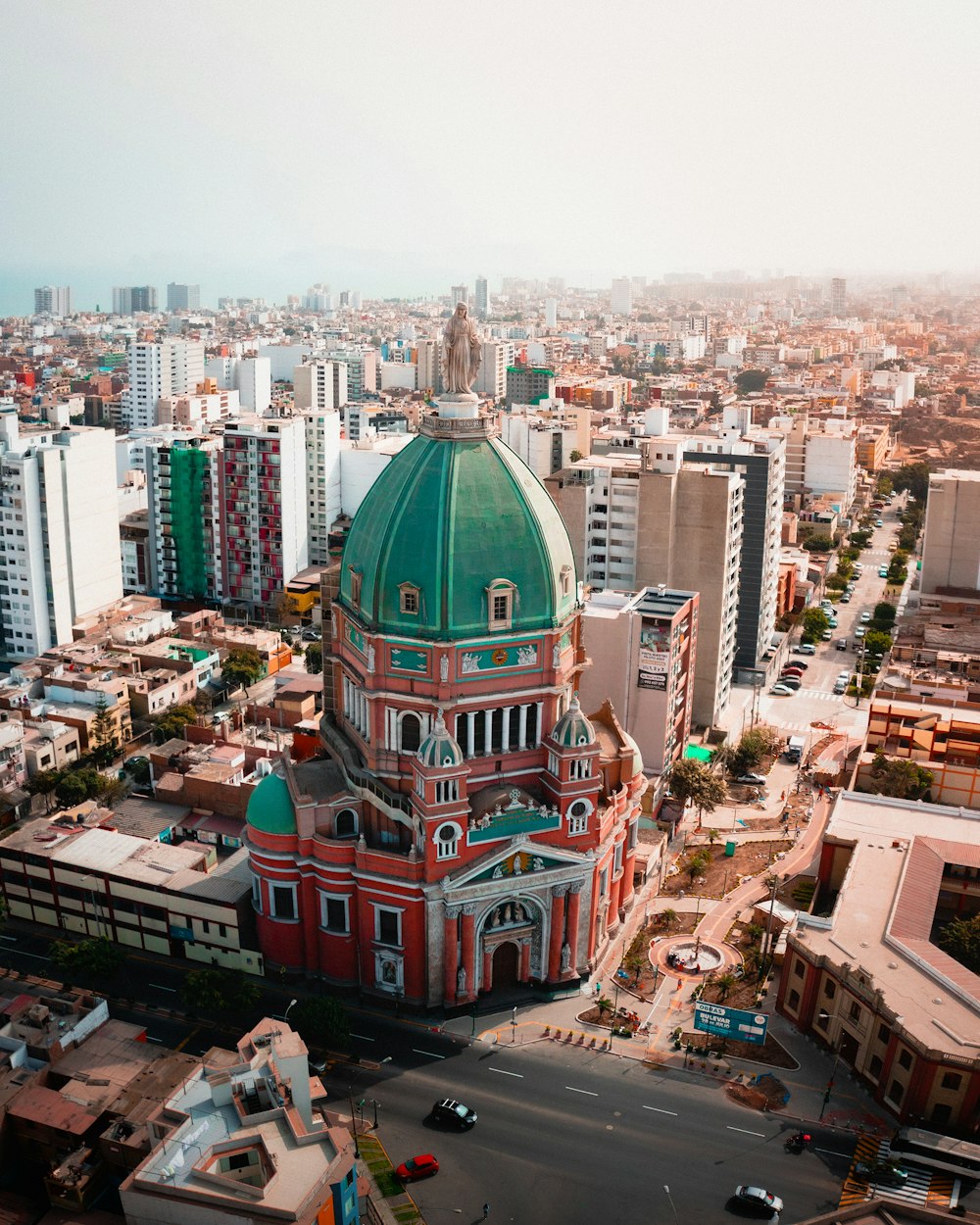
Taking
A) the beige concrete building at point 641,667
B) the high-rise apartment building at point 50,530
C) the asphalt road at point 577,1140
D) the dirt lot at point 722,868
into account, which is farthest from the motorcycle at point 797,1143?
the high-rise apartment building at point 50,530

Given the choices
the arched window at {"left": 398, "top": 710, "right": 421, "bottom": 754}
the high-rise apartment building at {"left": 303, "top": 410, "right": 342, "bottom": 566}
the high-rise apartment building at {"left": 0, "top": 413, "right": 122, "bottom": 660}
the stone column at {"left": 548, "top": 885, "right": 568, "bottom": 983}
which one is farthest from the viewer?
the high-rise apartment building at {"left": 303, "top": 410, "right": 342, "bottom": 566}

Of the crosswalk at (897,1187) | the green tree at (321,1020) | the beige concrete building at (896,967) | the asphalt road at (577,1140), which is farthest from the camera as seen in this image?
the green tree at (321,1020)

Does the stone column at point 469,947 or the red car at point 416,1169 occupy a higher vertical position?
the stone column at point 469,947

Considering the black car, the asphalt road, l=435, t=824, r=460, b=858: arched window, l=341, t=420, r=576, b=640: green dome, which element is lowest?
the asphalt road

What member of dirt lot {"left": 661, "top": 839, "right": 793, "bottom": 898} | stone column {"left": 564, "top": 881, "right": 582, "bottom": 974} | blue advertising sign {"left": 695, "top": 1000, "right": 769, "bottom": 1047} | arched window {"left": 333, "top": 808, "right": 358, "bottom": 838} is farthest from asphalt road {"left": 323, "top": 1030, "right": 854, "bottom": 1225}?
dirt lot {"left": 661, "top": 839, "right": 793, "bottom": 898}

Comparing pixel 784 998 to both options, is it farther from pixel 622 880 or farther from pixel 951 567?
pixel 951 567

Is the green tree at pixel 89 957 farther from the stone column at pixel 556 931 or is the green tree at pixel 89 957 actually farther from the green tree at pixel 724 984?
the green tree at pixel 724 984

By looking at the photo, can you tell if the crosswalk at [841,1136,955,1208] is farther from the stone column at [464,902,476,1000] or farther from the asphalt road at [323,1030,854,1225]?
the stone column at [464,902,476,1000]
